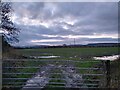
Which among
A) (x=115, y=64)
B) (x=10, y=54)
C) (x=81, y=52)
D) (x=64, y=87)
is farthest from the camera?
(x=81, y=52)

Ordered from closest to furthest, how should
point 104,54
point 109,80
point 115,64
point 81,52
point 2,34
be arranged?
point 109,80 < point 115,64 < point 2,34 < point 104,54 < point 81,52

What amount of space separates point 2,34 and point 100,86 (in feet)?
54.0

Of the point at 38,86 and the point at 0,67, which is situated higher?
the point at 0,67

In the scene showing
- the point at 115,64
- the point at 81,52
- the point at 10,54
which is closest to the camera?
the point at 115,64

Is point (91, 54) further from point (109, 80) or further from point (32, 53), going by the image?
point (109, 80)

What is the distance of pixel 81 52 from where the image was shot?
3534 cm

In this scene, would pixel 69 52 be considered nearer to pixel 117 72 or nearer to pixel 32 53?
pixel 32 53

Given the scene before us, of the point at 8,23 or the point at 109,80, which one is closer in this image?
the point at 109,80

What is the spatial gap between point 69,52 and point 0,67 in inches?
883

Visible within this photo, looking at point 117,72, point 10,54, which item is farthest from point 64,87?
point 10,54

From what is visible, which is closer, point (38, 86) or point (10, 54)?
point (38, 86)

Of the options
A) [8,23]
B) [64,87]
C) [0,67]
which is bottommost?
[64,87]

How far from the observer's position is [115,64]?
694 inches

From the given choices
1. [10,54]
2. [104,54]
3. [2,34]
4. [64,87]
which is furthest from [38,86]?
[104,54]
